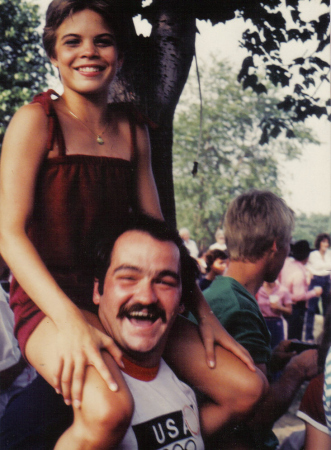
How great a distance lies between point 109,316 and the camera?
5.59ft

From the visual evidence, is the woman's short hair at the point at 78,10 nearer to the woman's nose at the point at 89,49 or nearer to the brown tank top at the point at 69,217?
the woman's nose at the point at 89,49

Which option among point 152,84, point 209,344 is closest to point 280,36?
point 152,84

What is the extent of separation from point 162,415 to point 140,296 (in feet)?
1.33

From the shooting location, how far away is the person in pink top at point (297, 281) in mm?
7473

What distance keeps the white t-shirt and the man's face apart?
0.08m

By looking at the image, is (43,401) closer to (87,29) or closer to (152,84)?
(87,29)

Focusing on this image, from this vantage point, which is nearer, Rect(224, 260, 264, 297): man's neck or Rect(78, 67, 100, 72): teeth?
Rect(78, 67, 100, 72): teeth

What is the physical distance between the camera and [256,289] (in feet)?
9.32

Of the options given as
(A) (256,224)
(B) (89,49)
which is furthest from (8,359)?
(B) (89,49)

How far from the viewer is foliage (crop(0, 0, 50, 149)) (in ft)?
9.18

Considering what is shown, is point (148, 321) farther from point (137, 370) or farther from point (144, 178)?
point (144, 178)

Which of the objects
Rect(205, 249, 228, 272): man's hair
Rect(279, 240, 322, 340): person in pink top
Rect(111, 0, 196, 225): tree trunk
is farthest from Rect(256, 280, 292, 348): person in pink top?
Rect(111, 0, 196, 225): tree trunk

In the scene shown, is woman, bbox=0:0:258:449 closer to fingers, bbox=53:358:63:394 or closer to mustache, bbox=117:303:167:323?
fingers, bbox=53:358:63:394

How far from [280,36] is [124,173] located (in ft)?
7.96
